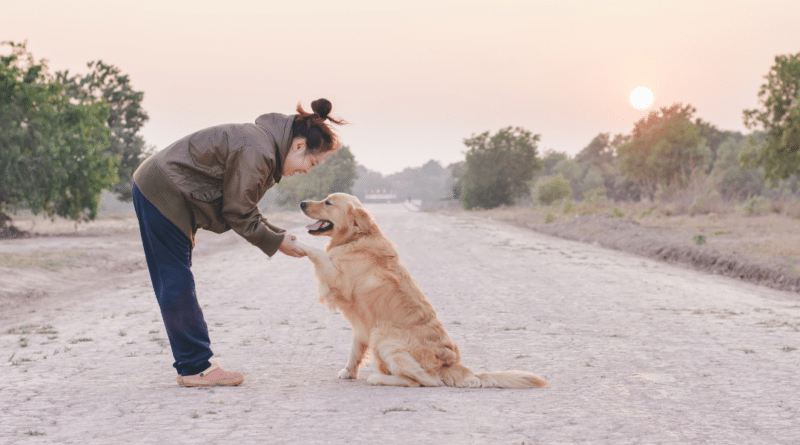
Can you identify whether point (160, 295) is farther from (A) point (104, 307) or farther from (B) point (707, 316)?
(B) point (707, 316)

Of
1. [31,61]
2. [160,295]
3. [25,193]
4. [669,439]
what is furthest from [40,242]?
[669,439]

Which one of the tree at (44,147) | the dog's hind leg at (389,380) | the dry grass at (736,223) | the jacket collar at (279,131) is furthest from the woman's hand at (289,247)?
the tree at (44,147)

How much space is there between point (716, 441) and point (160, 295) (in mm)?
3508

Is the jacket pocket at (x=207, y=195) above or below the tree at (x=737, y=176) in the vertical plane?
below

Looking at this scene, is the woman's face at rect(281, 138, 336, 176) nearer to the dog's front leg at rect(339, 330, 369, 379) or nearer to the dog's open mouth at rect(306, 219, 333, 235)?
the dog's open mouth at rect(306, 219, 333, 235)

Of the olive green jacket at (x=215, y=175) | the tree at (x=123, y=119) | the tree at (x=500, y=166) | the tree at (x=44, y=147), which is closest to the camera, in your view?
the olive green jacket at (x=215, y=175)

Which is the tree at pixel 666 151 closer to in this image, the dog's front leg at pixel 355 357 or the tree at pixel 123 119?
the tree at pixel 123 119

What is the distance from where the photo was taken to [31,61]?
21.0 meters

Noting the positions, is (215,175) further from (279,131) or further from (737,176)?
(737,176)

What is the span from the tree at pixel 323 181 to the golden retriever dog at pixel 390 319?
83.2 m

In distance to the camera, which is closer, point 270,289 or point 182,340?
point 182,340

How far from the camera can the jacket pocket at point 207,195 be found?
170 inches

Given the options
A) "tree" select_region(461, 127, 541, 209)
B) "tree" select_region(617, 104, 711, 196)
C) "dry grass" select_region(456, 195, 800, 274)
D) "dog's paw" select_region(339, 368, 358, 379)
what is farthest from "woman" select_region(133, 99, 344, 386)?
"tree" select_region(461, 127, 541, 209)

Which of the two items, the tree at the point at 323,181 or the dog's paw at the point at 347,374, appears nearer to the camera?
the dog's paw at the point at 347,374
